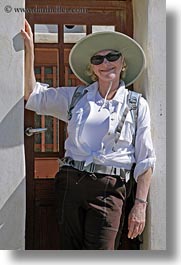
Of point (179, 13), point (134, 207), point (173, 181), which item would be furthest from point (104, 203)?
point (179, 13)

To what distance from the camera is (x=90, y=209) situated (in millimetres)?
4035

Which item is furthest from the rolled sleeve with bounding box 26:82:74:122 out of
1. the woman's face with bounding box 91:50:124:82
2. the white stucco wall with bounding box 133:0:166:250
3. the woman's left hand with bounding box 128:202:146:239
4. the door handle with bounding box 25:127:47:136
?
the woman's left hand with bounding box 128:202:146:239

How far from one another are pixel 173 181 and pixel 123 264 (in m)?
Result: 0.58

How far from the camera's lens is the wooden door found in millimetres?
4438

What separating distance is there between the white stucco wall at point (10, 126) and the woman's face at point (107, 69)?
1.48ft

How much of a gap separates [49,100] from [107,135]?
0.45 meters

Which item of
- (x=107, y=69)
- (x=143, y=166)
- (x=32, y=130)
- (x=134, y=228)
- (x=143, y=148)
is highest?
(x=107, y=69)

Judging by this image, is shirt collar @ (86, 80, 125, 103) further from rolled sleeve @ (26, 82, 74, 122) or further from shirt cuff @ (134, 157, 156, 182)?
shirt cuff @ (134, 157, 156, 182)

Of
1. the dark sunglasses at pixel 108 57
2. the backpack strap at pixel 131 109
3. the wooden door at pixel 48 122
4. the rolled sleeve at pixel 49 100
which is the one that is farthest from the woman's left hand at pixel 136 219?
the dark sunglasses at pixel 108 57

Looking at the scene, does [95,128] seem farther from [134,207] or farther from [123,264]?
[123,264]

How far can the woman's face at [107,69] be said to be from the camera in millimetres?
4129

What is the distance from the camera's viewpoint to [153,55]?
4.23 meters

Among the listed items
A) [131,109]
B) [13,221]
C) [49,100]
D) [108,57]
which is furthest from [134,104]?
[13,221]

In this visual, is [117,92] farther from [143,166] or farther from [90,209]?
[90,209]
